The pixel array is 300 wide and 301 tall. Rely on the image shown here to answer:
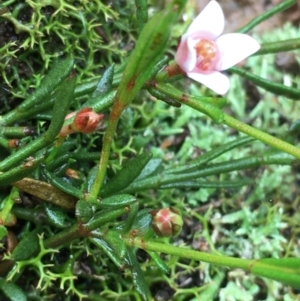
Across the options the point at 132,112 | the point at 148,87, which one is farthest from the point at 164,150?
the point at 148,87

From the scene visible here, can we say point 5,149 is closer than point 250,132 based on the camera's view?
No

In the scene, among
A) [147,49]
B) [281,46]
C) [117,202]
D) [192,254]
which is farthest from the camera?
[281,46]

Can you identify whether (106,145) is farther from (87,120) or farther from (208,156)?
(208,156)

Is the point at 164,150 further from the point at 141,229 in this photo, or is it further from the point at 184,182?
the point at 141,229

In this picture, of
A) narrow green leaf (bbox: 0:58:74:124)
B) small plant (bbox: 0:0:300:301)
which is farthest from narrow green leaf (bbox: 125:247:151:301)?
narrow green leaf (bbox: 0:58:74:124)

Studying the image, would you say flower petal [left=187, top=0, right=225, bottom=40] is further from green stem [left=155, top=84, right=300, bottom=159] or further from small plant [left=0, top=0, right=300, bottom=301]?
green stem [left=155, top=84, right=300, bottom=159]

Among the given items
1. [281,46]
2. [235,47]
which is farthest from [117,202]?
[281,46]
